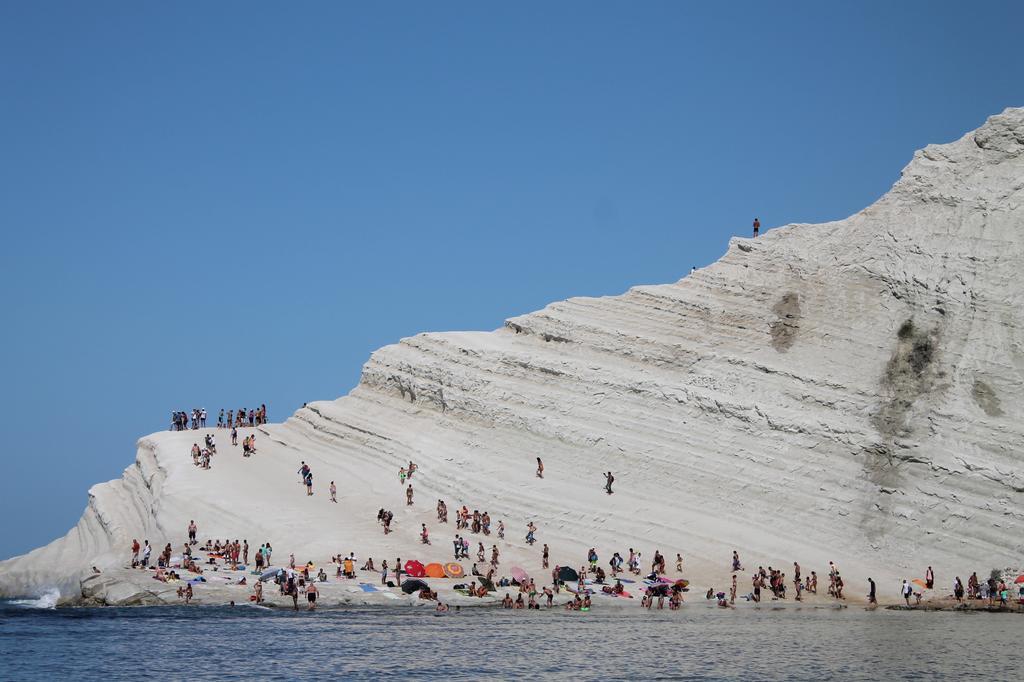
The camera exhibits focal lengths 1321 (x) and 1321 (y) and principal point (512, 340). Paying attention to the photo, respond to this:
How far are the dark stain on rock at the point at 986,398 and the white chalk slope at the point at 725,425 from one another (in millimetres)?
68

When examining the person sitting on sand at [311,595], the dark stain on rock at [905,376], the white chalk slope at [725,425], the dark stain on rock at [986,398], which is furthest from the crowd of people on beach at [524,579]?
the dark stain on rock at [986,398]

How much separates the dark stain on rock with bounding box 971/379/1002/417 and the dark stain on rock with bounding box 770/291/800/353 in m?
6.98

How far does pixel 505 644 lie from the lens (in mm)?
34312

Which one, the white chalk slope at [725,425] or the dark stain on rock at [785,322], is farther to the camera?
the dark stain on rock at [785,322]

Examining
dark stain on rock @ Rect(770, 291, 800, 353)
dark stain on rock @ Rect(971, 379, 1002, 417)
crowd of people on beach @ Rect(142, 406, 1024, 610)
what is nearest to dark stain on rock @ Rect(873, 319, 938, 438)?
dark stain on rock @ Rect(971, 379, 1002, 417)

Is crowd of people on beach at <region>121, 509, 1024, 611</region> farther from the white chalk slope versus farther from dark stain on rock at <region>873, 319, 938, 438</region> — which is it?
dark stain on rock at <region>873, 319, 938, 438</region>

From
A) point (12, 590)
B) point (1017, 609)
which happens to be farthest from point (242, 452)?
point (1017, 609)

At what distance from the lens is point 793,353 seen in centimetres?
5147

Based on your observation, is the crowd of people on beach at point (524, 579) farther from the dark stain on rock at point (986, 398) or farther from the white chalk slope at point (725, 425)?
the dark stain on rock at point (986, 398)

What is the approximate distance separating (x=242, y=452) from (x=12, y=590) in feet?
35.2

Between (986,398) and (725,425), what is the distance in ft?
31.7

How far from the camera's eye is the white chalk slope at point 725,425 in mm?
47094

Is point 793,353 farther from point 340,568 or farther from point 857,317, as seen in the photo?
point 340,568

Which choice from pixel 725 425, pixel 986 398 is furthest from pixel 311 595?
pixel 986 398
